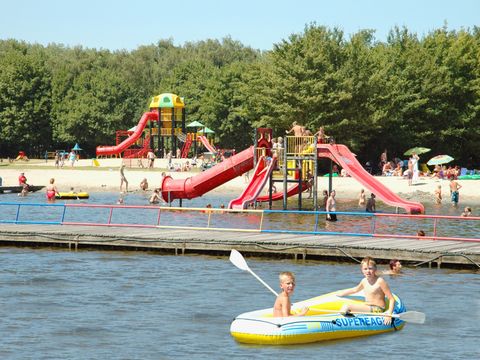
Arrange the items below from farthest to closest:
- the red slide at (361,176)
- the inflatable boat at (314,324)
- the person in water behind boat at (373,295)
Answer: the red slide at (361,176) → the person in water behind boat at (373,295) → the inflatable boat at (314,324)

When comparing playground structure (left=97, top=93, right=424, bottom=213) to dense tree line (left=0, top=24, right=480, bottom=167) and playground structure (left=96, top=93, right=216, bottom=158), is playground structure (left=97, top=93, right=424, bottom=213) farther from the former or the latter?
playground structure (left=96, top=93, right=216, bottom=158)

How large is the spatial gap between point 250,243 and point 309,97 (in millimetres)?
49008

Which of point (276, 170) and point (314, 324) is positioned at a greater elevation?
point (276, 170)

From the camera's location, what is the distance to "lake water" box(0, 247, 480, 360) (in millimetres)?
22156

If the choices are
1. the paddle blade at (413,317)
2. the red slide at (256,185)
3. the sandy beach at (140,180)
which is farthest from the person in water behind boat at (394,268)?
the sandy beach at (140,180)

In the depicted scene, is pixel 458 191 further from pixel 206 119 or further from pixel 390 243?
pixel 206 119

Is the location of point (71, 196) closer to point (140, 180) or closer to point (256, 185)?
point (140, 180)

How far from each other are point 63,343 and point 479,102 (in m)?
72.4

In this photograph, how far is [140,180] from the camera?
80.4m

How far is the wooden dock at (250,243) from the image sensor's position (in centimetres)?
3266

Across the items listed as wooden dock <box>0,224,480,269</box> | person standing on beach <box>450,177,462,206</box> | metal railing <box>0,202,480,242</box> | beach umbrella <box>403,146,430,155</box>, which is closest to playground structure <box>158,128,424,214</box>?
metal railing <box>0,202,480,242</box>

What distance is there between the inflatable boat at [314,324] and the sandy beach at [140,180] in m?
47.4

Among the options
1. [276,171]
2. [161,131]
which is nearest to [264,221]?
[276,171]

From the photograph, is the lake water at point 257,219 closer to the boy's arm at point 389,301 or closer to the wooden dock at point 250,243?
the wooden dock at point 250,243
